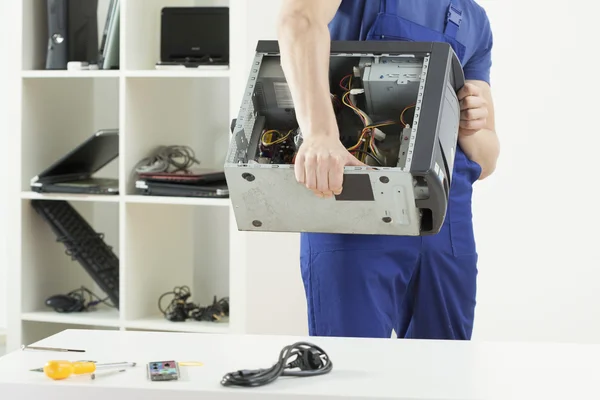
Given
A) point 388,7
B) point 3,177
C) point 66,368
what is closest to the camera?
point 66,368

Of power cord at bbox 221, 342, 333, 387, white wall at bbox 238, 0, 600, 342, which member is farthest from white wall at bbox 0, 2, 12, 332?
power cord at bbox 221, 342, 333, 387

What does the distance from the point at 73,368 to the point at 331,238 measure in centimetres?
62

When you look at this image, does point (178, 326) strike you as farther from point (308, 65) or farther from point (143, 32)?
point (308, 65)

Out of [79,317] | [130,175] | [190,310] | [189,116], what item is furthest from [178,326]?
[189,116]

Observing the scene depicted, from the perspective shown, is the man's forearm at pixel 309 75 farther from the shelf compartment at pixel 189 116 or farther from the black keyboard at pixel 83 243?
the black keyboard at pixel 83 243

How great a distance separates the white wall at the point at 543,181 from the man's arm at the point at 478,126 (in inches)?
39.4

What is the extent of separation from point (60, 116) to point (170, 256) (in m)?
0.61

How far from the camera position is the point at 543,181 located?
2865 millimetres

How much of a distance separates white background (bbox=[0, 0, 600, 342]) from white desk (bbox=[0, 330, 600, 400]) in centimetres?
159

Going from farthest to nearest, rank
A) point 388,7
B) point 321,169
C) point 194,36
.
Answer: point 194,36 < point 388,7 < point 321,169

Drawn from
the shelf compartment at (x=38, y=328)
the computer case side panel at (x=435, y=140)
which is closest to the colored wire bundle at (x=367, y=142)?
the computer case side panel at (x=435, y=140)

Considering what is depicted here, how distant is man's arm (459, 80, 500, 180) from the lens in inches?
63.9

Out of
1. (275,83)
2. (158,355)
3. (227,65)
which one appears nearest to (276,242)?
(227,65)

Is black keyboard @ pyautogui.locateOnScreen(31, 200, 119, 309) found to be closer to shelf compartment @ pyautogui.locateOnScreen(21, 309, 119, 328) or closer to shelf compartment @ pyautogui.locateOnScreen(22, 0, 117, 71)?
shelf compartment @ pyautogui.locateOnScreen(21, 309, 119, 328)
